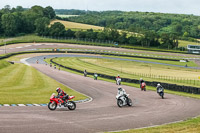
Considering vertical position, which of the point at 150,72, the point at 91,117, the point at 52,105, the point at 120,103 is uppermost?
the point at 52,105

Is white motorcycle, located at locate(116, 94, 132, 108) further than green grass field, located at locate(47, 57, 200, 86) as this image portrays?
No

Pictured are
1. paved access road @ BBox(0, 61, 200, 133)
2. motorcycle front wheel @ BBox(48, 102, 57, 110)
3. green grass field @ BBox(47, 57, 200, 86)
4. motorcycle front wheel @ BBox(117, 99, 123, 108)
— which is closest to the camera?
paved access road @ BBox(0, 61, 200, 133)

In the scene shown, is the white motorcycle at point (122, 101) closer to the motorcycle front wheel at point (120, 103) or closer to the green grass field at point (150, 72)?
the motorcycle front wheel at point (120, 103)

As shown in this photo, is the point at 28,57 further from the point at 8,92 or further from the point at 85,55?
the point at 8,92

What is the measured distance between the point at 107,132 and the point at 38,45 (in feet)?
406

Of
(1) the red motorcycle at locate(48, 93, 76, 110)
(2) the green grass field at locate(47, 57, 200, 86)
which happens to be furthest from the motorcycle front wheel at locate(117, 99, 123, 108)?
(2) the green grass field at locate(47, 57, 200, 86)

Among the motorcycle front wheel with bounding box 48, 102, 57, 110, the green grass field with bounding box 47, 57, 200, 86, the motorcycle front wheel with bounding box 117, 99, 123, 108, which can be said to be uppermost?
the motorcycle front wheel with bounding box 48, 102, 57, 110

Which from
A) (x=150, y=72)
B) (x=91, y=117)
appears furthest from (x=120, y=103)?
(x=150, y=72)

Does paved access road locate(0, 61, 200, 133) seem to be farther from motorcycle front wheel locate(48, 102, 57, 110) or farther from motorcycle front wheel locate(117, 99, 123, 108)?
motorcycle front wheel locate(117, 99, 123, 108)

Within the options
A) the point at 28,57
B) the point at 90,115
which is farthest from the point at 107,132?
the point at 28,57

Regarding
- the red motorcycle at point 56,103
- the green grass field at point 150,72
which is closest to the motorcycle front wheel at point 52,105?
the red motorcycle at point 56,103

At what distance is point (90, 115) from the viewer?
68.9 ft

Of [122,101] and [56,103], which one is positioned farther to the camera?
[122,101]

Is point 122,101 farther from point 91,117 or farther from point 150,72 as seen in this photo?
point 150,72
